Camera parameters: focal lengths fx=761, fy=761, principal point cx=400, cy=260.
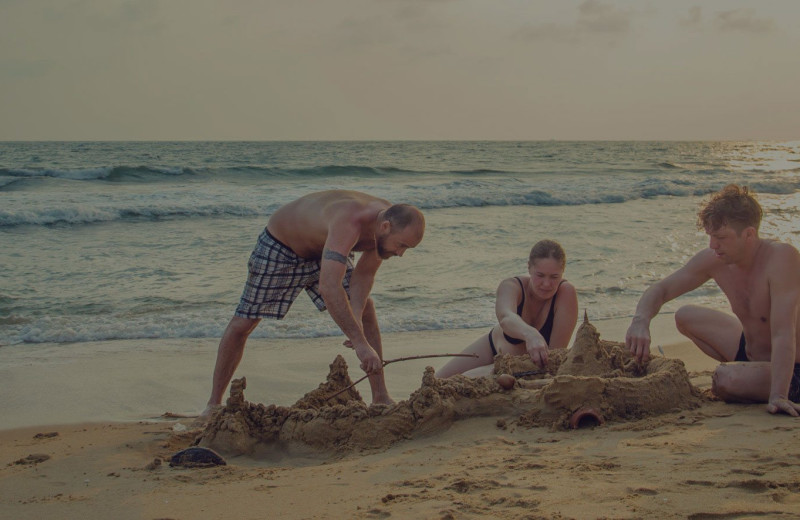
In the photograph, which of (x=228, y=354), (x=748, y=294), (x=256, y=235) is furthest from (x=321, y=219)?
(x=256, y=235)

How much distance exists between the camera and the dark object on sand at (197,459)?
3.38m

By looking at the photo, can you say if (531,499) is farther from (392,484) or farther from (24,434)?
(24,434)

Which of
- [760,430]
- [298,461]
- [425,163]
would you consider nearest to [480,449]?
[298,461]

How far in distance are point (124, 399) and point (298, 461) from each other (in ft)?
6.52

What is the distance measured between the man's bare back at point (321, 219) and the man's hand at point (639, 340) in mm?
1507

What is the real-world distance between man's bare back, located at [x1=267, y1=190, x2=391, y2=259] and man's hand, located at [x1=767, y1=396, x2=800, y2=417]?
2194 millimetres

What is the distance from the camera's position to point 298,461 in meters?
3.47

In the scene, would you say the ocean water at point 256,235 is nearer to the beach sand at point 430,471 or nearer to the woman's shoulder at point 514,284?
the woman's shoulder at point 514,284

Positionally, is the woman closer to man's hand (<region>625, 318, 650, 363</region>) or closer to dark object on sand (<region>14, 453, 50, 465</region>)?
man's hand (<region>625, 318, 650, 363</region>)

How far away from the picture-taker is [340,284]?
406cm

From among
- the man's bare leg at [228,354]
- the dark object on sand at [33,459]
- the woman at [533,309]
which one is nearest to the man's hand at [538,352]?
the woman at [533,309]

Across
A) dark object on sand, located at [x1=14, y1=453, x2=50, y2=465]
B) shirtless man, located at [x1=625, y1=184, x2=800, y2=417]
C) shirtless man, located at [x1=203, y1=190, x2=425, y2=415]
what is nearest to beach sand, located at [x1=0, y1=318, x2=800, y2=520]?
dark object on sand, located at [x1=14, y1=453, x2=50, y2=465]

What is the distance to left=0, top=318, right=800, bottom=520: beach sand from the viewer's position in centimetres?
247

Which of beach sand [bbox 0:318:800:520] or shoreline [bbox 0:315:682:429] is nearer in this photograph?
beach sand [bbox 0:318:800:520]
